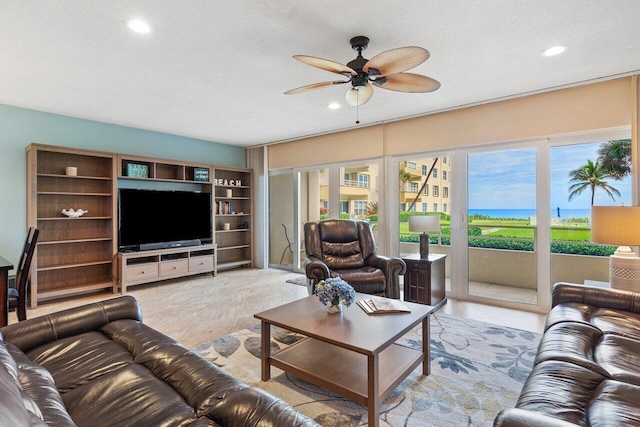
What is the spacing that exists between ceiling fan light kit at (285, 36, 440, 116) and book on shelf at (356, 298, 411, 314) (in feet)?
5.46

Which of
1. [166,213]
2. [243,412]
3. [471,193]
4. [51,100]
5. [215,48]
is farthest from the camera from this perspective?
[166,213]

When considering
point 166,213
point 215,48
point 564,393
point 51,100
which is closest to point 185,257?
point 166,213

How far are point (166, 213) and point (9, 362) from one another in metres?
4.06

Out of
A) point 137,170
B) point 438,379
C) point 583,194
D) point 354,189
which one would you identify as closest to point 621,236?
point 583,194

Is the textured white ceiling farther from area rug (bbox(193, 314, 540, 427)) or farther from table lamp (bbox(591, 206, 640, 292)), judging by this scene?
area rug (bbox(193, 314, 540, 427))

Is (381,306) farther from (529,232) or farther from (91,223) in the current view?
(91,223)

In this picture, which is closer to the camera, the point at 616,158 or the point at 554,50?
the point at 554,50

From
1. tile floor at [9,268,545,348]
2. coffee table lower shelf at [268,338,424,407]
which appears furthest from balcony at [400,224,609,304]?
coffee table lower shelf at [268,338,424,407]

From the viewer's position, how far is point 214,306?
151 inches

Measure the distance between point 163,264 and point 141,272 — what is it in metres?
0.33

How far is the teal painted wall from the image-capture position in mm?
3926

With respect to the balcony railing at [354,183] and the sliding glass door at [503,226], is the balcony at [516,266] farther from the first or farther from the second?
the balcony railing at [354,183]

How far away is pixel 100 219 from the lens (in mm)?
4652

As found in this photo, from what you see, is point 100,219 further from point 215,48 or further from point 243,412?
point 243,412
